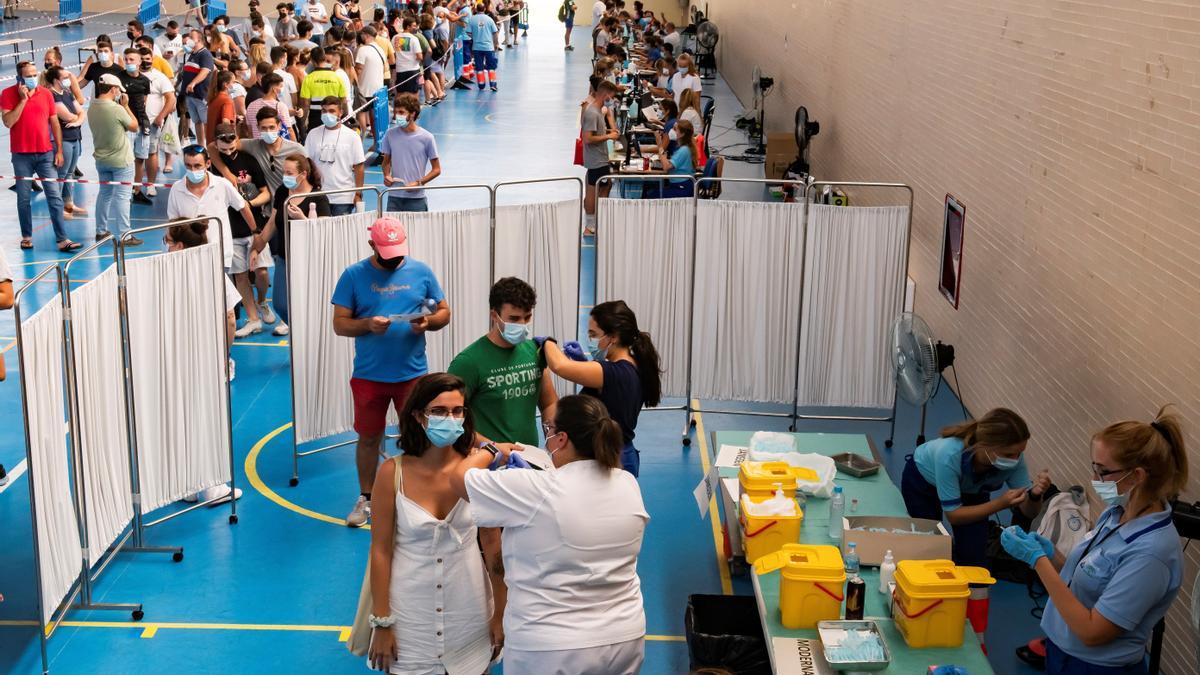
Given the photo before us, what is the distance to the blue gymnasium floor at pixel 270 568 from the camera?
22.1ft

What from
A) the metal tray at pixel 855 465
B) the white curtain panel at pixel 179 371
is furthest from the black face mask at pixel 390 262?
the metal tray at pixel 855 465

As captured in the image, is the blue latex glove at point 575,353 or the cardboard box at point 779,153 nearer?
the blue latex glove at point 575,353

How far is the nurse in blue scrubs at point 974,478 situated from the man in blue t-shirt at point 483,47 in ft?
79.0

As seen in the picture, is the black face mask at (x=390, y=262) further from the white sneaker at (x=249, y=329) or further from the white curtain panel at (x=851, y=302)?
→ the white sneaker at (x=249, y=329)

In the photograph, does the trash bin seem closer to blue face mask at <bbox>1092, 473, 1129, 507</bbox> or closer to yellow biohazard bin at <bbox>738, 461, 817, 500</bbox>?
yellow biohazard bin at <bbox>738, 461, 817, 500</bbox>

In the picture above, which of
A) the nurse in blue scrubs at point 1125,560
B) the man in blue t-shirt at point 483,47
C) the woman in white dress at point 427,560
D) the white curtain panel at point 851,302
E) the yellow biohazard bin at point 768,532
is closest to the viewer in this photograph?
the woman in white dress at point 427,560

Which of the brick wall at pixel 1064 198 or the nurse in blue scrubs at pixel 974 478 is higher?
the brick wall at pixel 1064 198

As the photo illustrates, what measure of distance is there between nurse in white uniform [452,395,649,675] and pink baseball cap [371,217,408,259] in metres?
3.27

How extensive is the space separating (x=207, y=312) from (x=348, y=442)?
1852 mm

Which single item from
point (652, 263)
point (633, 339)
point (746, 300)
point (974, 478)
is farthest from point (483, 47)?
point (974, 478)

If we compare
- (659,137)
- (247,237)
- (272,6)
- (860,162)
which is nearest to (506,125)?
(659,137)

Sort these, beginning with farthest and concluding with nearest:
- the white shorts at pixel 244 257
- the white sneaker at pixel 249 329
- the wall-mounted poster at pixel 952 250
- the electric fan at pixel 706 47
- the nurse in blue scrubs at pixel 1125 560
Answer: the electric fan at pixel 706 47 < the white sneaker at pixel 249 329 < the white shorts at pixel 244 257 < the wall-mounted poster at pixel 952 250 < the nurse in blue scrubs at pixel 1125 560

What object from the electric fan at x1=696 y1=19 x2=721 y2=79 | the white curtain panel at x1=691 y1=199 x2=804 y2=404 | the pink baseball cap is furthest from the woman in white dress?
the electric fan at x1=696 y1=19 x2=721 y2=79

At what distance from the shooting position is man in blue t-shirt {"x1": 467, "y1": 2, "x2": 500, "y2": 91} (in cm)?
2941
